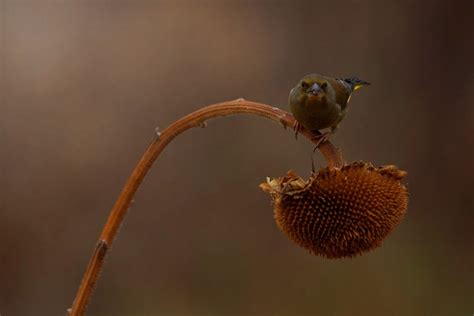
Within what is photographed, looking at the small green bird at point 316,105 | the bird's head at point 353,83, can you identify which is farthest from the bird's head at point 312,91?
the bird's head at point 353,83

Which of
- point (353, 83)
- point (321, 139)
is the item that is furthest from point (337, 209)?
point (353, 83)

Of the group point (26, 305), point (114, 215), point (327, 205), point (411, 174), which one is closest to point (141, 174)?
point (114, 215)

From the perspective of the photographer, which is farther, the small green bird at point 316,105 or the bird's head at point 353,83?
the bird's head at point 353,83

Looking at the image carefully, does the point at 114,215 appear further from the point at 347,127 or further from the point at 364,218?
the point at 347,127

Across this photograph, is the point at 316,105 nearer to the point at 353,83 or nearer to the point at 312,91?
the point at 312,91

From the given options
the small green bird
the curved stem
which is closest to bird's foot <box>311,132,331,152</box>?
the small green bird

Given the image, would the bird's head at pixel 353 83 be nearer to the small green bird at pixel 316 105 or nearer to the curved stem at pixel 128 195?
the small green bird at pixel 316 105

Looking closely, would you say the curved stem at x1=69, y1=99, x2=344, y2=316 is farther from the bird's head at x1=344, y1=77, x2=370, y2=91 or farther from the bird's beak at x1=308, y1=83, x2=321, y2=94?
the bird's head at x1=344, y1=77, x2=370, y2=91
